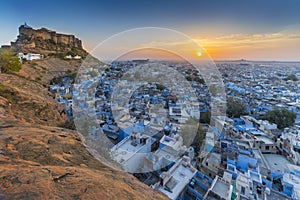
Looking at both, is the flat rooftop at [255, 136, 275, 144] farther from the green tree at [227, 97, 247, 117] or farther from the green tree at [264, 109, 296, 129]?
the green tree at [227, 97, 247, 117]

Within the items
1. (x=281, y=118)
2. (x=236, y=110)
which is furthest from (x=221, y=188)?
(x=236, y=110)

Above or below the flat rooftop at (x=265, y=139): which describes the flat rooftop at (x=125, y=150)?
above

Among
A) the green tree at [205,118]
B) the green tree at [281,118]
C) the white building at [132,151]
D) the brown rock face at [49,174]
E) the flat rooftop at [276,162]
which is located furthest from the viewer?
the green tree at [281,118]

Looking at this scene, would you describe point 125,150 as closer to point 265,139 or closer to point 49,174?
point 49,174

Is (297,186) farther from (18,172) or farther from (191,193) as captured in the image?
(18,172)

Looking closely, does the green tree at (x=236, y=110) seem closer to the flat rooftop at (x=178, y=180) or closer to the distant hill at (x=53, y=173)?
the flat rooftop at (x=178, y=180)

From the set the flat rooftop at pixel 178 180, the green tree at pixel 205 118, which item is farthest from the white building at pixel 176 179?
the green tree at pixel 205 118

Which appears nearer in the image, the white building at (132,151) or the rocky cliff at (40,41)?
the white building at (132,151)
